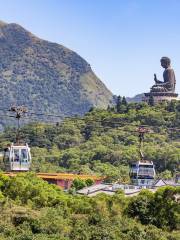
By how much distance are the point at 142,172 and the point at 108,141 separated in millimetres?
46689

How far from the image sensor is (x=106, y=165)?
90812 mm

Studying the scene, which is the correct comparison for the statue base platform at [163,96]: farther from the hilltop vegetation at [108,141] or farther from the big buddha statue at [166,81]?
the hilltop vegetation at [108,141]

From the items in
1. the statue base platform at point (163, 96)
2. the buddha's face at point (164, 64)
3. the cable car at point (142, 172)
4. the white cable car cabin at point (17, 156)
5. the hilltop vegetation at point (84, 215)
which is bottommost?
the hilltop vegetation at point (84, 215)

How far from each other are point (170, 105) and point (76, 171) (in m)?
26.9

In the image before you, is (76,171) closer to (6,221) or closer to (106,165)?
(106,165)

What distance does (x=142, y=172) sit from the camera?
55406mm

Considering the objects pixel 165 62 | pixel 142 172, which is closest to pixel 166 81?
pixel 165 62

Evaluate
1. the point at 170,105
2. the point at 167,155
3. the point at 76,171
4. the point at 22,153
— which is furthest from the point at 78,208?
the point at 170,105

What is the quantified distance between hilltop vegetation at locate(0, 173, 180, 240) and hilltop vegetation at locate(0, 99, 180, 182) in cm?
3389

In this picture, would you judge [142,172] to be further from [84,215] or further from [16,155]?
[84,215]

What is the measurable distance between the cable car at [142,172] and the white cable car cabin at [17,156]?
28.5ft

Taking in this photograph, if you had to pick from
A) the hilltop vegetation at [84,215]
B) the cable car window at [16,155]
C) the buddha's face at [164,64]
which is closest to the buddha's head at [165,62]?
the buddha's face at [164,64]

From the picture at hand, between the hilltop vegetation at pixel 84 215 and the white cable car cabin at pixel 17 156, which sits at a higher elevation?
the white cable car cabin at pixel 17 156

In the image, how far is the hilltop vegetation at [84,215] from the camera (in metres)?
34.6
